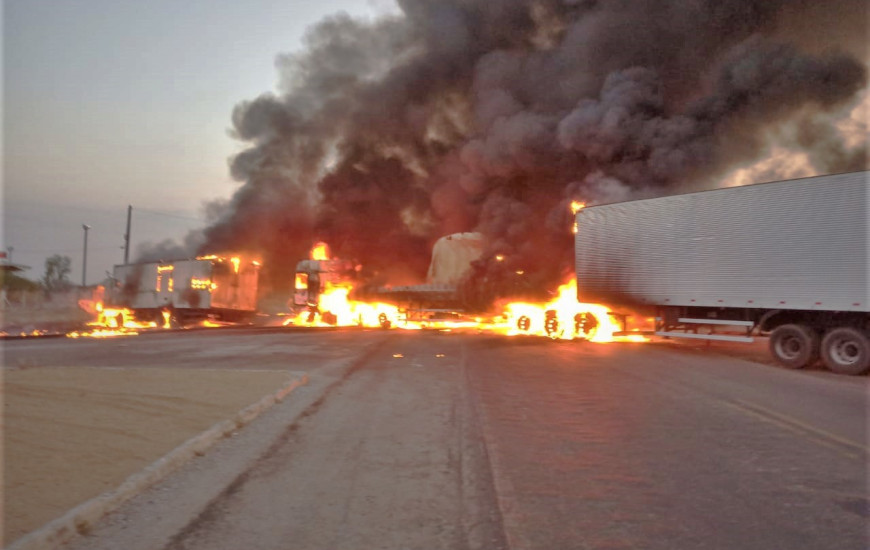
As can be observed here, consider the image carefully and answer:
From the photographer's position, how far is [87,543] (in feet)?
14.0

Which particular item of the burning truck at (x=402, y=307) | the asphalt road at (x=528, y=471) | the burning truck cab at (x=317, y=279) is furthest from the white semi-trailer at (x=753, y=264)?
the burning truck cab at (x=317, y=279)

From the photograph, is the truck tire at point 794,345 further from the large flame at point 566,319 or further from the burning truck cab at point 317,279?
the burning truck cab at point 317,279

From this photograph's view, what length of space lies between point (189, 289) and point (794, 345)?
24.1m

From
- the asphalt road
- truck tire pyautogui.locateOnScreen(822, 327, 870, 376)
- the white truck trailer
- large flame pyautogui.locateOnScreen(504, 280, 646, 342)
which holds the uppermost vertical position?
the white truck trailer

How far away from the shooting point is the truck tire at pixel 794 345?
1539cm

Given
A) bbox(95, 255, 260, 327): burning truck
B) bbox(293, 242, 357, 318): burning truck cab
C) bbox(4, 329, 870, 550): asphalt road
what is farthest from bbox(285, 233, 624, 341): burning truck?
bbox(4, 329, 870, 550): asphalt road

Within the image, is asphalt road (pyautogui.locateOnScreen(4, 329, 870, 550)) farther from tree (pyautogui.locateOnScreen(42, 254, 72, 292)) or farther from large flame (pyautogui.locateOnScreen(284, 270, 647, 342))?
tree (pyautogui.locateOnScreen(42, 254, 72, 292))

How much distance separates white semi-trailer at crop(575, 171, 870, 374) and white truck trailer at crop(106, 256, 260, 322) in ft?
54.8

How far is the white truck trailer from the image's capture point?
31141mm

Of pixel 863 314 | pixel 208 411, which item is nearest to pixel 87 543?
pixel 208 411

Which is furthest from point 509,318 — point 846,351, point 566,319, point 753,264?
point 846,351

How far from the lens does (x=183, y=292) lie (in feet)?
104

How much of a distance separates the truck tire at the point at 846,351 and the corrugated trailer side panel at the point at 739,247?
54 centimetres

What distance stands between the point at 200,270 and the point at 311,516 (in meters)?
27.8
